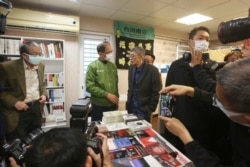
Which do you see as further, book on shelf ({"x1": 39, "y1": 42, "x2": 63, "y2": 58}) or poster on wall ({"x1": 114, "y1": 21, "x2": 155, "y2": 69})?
poster on wall ({"x1": 114, "y1": 21, "x2": 155, "y2": 69})

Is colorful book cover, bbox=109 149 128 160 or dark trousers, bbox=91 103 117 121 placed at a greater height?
colorful book cover, bbox=109 149 128 160

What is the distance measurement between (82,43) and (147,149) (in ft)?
9.61

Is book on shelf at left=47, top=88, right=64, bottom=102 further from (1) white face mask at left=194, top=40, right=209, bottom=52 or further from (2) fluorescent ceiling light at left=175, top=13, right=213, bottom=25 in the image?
(2) fluorescent ceiling light at left=175, top=13, right=213, bottom=25

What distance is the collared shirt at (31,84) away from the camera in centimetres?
203

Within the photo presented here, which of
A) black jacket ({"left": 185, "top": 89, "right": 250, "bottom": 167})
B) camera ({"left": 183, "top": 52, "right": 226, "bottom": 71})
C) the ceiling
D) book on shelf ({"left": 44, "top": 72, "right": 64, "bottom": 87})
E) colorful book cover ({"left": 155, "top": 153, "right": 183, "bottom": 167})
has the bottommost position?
colorful book cover ({"left": 155, "top": 153, "right": 183, "bottom": 167})

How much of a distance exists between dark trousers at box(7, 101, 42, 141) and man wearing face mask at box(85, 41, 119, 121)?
730 mm

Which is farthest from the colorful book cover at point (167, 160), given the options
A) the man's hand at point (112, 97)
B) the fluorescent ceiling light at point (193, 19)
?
the fluorescent ceiling light at point (193, 19)

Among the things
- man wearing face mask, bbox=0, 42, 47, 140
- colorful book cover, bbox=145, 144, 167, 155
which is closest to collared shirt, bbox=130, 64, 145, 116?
colorful book cover, bbox=145, 144, 167, 155

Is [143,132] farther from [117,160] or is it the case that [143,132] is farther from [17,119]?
[17,119]

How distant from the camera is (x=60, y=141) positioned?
54 centimetres

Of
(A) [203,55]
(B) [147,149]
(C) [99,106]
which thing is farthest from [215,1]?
(B) [147,149]

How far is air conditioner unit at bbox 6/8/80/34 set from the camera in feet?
8.84

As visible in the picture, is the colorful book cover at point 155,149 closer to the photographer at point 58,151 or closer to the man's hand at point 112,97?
the photographer at point 58,151

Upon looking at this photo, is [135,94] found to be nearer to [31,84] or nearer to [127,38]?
[31,84]
